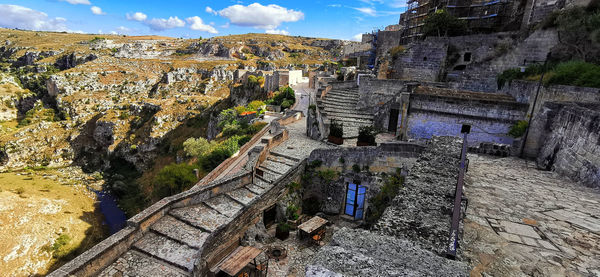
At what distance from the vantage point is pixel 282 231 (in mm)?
9859

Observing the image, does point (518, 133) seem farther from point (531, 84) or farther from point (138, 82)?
point (138, 82)

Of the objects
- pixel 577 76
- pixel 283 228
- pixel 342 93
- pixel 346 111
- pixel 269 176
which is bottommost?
pixel 283 228

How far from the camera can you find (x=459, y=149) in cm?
623

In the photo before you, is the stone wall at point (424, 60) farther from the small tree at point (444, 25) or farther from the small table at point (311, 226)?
the small table at point (311, 226)

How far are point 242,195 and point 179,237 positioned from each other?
9.74 ft

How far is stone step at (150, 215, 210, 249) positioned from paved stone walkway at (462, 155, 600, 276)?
26.6ft

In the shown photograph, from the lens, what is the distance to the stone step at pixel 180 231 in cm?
915

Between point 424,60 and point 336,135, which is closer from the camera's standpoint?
point 336,135

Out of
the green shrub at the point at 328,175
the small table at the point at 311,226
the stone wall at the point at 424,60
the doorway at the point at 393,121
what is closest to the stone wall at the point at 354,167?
the green shrub at the point at 328,175

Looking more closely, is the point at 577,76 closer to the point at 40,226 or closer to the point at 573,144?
the point at 573,144

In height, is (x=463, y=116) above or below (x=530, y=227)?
above

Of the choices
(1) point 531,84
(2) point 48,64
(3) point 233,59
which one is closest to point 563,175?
(1) point 531,84

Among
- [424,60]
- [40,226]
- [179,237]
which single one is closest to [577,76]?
[424,60]

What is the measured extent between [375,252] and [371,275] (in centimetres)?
A: 36
